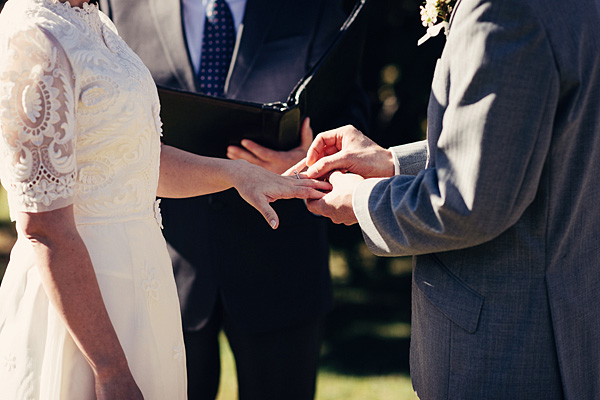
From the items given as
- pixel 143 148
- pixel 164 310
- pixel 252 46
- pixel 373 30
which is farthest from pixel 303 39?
pixel 373 30

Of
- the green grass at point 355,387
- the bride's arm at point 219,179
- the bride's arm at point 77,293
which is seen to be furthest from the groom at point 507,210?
the green grass at point 355,387

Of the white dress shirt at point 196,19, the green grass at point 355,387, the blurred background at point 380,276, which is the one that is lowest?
the green grass at point 355,387

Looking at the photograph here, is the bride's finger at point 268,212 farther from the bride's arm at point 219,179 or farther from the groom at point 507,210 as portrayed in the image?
the groom at point 507,210

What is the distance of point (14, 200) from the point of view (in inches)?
64.1

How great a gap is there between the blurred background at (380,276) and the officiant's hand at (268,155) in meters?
2.16

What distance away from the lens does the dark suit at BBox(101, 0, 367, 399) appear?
9.04 feet

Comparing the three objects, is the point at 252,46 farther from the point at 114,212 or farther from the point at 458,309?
the point at 458,309

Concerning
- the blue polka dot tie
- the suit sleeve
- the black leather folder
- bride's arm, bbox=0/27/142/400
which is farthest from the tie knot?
the suit sleeve

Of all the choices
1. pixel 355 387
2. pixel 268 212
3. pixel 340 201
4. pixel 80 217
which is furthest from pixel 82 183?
pixel 355 387

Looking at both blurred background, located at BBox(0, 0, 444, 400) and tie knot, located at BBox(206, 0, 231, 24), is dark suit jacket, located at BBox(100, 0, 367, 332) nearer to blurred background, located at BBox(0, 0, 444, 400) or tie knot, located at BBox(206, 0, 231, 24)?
tie knot, located at BBox(206, 0, 231, 24)

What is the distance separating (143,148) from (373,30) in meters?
3.68

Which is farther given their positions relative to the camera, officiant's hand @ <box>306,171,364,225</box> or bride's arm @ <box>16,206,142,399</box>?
officiant's hand @ <box>306,171,364,225</box>

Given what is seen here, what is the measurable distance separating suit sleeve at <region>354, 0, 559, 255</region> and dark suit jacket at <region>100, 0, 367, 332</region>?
1226 millimetres

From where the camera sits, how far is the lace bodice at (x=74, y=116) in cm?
155
